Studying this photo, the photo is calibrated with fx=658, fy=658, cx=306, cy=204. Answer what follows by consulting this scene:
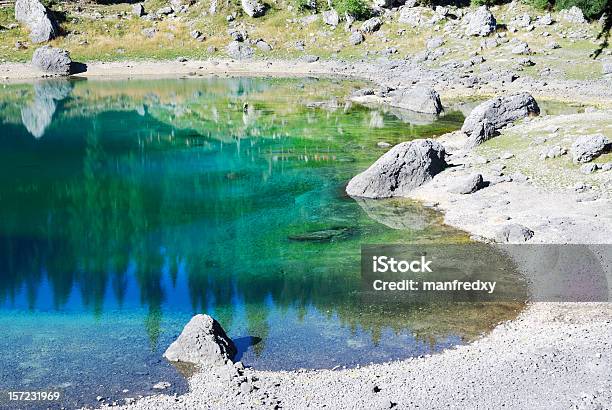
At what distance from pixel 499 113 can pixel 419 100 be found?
17.4 m

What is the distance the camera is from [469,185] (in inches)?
1516

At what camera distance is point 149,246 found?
34.6 meters

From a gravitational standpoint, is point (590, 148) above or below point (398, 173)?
above

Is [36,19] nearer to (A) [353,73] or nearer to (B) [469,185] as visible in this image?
(A) [353,73]

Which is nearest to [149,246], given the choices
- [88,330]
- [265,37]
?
[88,330]

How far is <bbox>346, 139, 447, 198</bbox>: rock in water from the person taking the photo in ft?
133

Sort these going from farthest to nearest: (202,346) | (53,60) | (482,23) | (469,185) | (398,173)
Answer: (53,60) → (482,23) → (398,173) → (469,185) → (202,346)

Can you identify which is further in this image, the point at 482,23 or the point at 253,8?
the point at 253,8

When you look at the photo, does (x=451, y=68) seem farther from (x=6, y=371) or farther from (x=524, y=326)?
(x=6, y=371)

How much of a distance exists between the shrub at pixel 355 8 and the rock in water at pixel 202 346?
92571 millimetres

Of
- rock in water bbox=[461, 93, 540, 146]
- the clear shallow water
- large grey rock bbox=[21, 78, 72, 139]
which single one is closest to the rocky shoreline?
the clear shallow water

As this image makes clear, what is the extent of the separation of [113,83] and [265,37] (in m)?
27.7

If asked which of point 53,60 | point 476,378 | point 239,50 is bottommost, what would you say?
point 476,378

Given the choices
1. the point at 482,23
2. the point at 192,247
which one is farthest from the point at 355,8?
the point at 192,247
